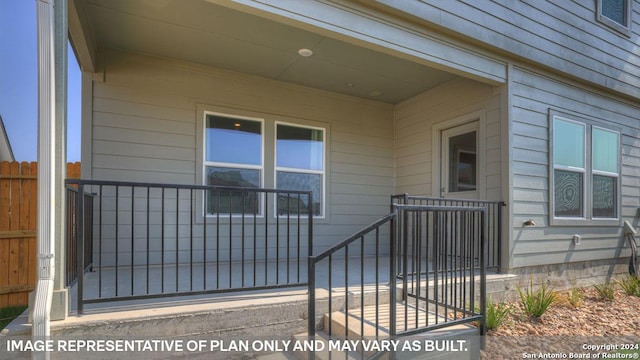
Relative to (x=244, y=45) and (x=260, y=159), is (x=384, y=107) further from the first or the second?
(x=244, y=45)

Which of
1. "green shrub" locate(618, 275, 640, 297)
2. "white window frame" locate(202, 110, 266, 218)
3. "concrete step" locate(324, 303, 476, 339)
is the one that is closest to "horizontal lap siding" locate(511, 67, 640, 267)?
"green shrub" locate(618, 275, 640, 297)

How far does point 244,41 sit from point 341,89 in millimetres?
1841

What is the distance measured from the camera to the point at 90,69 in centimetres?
386

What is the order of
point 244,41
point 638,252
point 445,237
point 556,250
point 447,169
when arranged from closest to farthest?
point 445,237 < point 244,41 < point 556,250 < point 447,169 < point 638,252

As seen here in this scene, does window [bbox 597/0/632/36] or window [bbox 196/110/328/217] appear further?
window [bbox 597/0/632/36]

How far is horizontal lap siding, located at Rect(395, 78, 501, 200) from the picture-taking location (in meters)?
4.27

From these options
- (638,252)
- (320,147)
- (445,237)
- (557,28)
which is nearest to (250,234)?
(320,147)

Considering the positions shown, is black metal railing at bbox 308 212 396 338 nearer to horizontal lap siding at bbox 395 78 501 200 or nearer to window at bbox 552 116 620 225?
horizontal lap siding at bbox 395 78 501 200

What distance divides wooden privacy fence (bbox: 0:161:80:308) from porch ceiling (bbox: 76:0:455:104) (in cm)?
170

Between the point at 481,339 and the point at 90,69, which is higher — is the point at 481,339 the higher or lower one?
the lower one

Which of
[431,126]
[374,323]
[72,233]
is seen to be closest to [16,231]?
[72,233]

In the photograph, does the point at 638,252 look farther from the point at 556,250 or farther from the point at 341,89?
the point at 341,89

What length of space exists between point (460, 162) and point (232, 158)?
124 inches

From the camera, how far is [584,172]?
4.85 m
